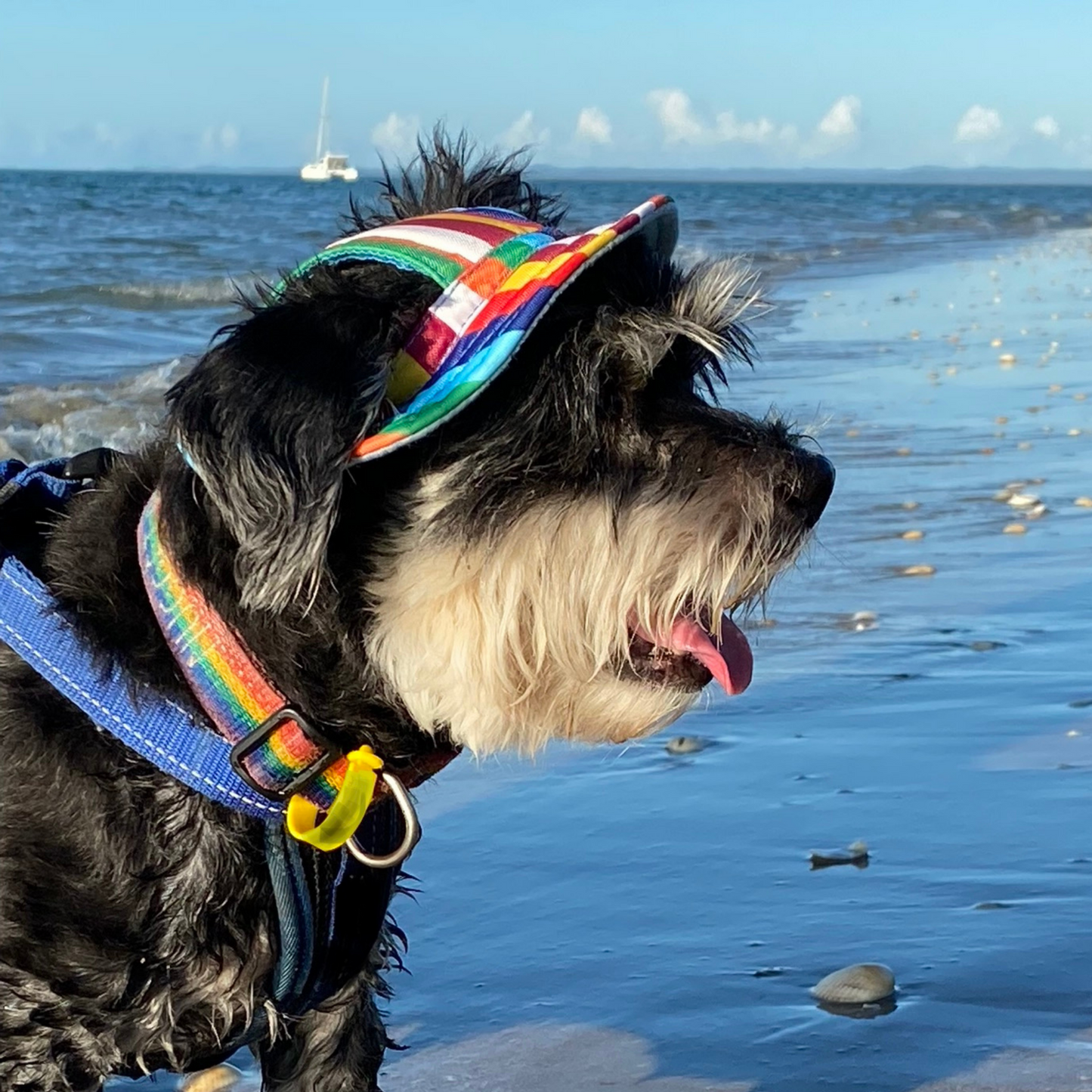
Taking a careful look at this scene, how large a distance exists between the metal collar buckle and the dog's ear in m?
0.18

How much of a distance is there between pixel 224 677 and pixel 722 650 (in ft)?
2.97

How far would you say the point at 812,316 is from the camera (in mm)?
16672

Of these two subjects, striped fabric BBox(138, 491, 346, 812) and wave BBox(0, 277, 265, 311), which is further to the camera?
wave BBox(0, 277, 265, 311)

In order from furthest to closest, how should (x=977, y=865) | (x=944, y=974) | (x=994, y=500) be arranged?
(x=994, y=500) < (x=977, y=865) < (x=944, y=974)

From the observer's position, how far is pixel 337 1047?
3.21 m

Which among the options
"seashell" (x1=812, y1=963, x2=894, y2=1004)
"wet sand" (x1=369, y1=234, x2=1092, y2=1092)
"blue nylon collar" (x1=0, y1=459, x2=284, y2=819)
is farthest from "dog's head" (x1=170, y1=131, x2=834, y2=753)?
"seashell" (x1=812, y1=963, x2=894, y2=1004)

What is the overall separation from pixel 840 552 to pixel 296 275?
4730mm

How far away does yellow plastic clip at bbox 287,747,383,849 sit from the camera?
2650 millimetres

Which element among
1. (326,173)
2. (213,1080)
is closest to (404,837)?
(213,1080)

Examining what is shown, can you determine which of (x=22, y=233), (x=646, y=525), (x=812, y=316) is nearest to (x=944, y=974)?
(x=646, y=525)

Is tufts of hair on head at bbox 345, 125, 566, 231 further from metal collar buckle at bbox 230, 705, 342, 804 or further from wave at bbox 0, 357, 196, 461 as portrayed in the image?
wave at bbox 0, 357, 196, 461

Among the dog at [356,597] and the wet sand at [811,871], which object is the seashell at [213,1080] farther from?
the dog at [356,597]

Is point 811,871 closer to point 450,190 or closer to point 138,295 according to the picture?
point 450,190

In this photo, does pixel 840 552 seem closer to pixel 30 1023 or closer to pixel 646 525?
pixel 646 525
